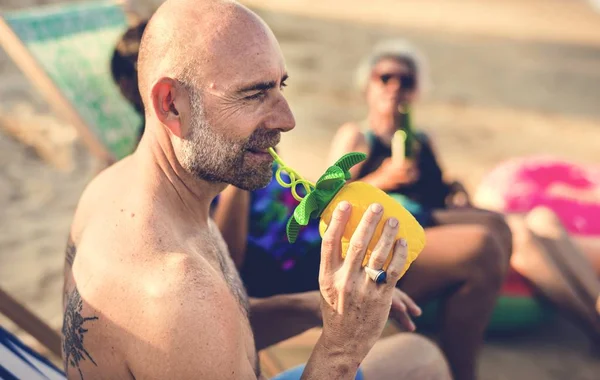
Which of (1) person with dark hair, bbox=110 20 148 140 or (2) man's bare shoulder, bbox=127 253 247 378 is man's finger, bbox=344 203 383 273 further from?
(1) person with dark hair, bbox=110 20 148 140

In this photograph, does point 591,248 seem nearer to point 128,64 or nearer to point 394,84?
point 394,84

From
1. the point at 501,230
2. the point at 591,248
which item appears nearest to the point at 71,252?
the point at 501,230

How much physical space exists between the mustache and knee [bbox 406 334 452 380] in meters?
0.84

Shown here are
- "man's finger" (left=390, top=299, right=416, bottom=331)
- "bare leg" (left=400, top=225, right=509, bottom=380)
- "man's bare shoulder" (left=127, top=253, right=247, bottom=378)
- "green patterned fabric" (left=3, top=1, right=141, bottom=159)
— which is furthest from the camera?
"green patterned fabric" (left=3, top=1, right=141, bottom=159)

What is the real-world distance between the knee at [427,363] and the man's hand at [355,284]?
0.59 meters

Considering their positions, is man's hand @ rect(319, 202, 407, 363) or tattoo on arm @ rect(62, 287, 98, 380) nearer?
man's hand @ rect(319, 202, 407, 363)

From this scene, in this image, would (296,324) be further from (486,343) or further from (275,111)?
(486,343)

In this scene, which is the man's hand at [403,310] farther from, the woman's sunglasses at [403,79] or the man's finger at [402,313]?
the woman's sunglasses at [403,79]

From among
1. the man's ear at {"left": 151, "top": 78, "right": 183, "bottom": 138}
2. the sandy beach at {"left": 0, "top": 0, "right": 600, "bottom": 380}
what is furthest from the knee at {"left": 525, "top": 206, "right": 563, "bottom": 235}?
the man's ear at {"left": 151, "top": 78, "right": 183, "bottom": 138}

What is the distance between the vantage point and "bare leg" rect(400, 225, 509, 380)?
8.91ft

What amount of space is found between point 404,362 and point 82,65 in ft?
7.99

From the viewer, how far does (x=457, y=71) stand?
30.5 ft

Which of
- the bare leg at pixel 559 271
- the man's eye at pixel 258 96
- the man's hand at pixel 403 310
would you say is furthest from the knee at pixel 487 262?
the man's eye at pixel 258 96

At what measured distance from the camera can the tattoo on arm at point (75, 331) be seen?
1505 mm
